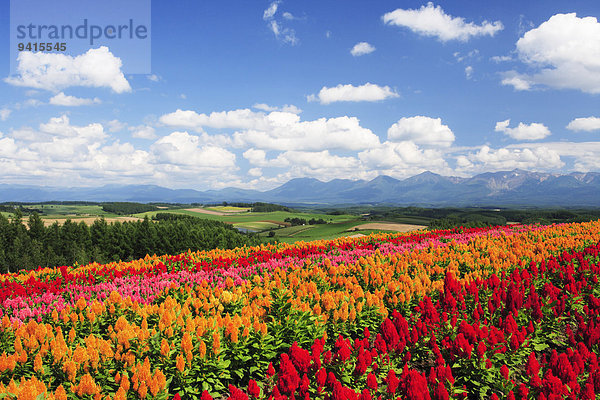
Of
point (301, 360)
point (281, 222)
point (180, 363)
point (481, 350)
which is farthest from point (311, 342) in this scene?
point (281, 222)

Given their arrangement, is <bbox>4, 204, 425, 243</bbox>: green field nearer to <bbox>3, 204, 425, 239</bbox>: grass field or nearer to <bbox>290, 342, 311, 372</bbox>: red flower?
<bbox>3, 204, 425, 239</bbox>: grass field

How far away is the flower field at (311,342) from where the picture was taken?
451cm

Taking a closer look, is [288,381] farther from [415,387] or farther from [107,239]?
[107,239]

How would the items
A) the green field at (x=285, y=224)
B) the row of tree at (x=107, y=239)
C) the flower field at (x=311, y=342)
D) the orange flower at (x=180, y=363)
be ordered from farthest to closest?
the green field at (x=285, y=224) < the row of tree at (x=107, y=239) < the orange flower at (x=180, y=363) < the flower field at (x=311, y=342)

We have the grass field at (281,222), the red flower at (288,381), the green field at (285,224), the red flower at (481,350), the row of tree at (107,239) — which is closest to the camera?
the red flower at (288,381)

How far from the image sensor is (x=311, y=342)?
6211mm

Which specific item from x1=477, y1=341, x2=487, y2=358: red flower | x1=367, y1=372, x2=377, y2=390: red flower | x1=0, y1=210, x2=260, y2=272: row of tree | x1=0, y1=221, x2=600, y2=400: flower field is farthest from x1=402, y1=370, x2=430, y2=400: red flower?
Result: x1=0, y1=210, x2=260, y2=272: row of tree

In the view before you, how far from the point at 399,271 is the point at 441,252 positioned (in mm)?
3738

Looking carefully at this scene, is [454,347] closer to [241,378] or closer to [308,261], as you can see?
[241,378]

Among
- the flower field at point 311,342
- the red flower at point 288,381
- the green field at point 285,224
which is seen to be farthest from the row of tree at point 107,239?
the red flower at point 288,381

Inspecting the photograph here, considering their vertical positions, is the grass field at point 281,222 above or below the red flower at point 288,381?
below

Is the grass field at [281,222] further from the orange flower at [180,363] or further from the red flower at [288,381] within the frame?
the red flower at [288,381]

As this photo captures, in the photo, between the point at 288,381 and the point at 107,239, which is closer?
the point at 288,381

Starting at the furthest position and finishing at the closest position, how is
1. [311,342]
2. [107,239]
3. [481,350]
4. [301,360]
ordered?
1. [107,239]
2. [311,342]
3. [481,350]
4. [301,360]
